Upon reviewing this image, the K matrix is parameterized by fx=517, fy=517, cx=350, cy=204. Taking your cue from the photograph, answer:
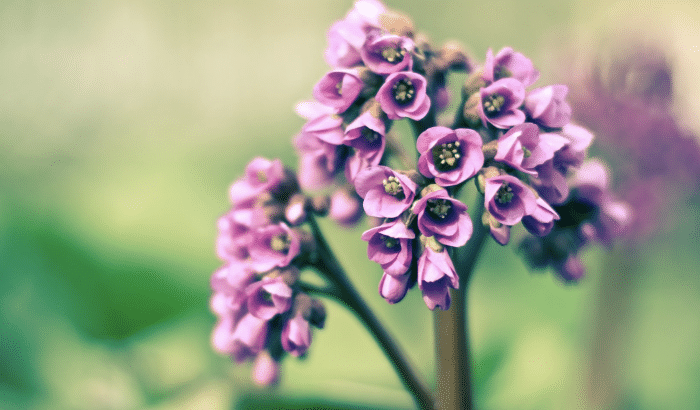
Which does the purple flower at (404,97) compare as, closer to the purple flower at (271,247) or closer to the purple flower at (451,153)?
the purple flower at (451,153)

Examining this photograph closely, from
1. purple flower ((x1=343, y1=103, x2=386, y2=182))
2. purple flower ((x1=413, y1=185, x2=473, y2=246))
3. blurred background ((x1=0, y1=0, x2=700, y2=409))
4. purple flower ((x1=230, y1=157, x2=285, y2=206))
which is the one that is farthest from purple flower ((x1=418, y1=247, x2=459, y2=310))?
blurred background ((x1=0, y1=0, x2=700, y2=409))

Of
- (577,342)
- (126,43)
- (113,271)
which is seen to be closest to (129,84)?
(126,43)

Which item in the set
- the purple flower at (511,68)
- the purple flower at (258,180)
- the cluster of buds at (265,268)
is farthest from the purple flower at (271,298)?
the purple flower at (511,68)

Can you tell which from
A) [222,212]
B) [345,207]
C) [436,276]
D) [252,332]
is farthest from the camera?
[222,212]

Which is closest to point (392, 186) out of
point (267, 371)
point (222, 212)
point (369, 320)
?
point (369, 320)

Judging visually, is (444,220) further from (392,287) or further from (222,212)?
(222,212)

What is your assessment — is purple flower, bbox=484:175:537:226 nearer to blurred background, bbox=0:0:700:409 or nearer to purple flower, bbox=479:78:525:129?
purple flower, bbox=479:78:525:129

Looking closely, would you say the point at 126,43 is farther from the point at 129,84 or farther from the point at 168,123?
the point at 168,123
